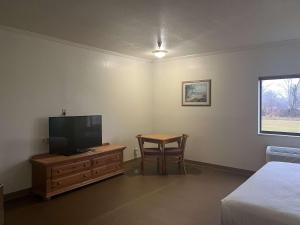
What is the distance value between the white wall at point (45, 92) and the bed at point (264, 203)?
311 cm

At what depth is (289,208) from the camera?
1.93m

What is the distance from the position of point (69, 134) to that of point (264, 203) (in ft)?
10.2

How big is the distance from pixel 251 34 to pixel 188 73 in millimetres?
1940

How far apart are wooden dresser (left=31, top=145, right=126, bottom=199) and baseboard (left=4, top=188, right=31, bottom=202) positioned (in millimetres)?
126

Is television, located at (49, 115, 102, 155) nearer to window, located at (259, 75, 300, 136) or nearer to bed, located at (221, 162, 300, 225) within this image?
bed, located at (221, 162, 300, 225)

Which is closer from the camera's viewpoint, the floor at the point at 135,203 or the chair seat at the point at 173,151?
the floor at the point at 135,203

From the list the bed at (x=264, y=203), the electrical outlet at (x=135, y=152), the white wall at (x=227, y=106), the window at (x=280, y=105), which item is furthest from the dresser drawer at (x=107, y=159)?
the window at (x=280, y=105)

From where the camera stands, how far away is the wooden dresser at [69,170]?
11.8ft

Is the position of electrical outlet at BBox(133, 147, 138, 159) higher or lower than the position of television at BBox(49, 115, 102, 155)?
lower

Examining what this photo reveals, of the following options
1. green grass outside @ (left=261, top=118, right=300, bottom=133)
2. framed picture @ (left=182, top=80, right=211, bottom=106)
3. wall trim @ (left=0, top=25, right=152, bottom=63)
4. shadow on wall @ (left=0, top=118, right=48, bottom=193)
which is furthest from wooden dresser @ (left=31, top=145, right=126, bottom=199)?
green grass outside @ (left=261, top=118, right=300, bottom=133)

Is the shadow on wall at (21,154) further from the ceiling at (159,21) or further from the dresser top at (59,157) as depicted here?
the ceiling at (159,21)

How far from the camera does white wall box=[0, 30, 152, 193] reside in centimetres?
359

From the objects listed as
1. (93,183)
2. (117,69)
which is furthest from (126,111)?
(93,183)

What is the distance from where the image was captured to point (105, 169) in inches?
175
